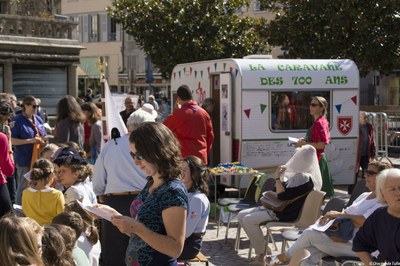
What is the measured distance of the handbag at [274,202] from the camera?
8555 millimetres

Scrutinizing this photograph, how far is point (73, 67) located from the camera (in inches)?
995

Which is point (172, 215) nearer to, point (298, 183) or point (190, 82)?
point (298, 183)

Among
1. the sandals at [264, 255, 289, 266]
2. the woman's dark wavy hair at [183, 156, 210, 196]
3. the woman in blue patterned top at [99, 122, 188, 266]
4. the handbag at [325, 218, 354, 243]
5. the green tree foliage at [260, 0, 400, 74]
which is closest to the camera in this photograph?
the woman in blue patterned top at [99, 122, 188, 266]

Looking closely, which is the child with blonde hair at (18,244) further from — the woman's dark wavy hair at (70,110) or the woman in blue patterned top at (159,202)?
the woman's dark wavy hair at (70,110)

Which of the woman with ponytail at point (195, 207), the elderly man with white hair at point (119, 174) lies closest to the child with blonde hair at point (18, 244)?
the woman with ponytail at point (195, 207)

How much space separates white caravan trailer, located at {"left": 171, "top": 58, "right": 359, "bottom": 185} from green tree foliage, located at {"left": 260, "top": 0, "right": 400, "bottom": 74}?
944 centimetres

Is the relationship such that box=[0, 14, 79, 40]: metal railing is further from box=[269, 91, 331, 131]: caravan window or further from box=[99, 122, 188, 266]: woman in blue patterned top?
box=[99, 122, 188, 266]: woman in blue patterned top

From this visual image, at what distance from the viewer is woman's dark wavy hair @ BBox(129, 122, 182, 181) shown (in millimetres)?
3967

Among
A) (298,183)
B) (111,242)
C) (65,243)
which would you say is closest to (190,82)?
(298,183)

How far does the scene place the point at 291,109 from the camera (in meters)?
13.5

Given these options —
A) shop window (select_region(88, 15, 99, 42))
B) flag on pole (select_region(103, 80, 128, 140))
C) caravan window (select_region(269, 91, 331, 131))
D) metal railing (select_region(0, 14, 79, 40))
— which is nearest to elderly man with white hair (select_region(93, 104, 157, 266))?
flag on pole (select_region(103, 80, 128, 140))

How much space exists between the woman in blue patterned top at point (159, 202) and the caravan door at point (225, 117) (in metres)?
8.84

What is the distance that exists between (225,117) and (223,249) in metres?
3.96

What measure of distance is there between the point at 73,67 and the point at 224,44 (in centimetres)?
516
